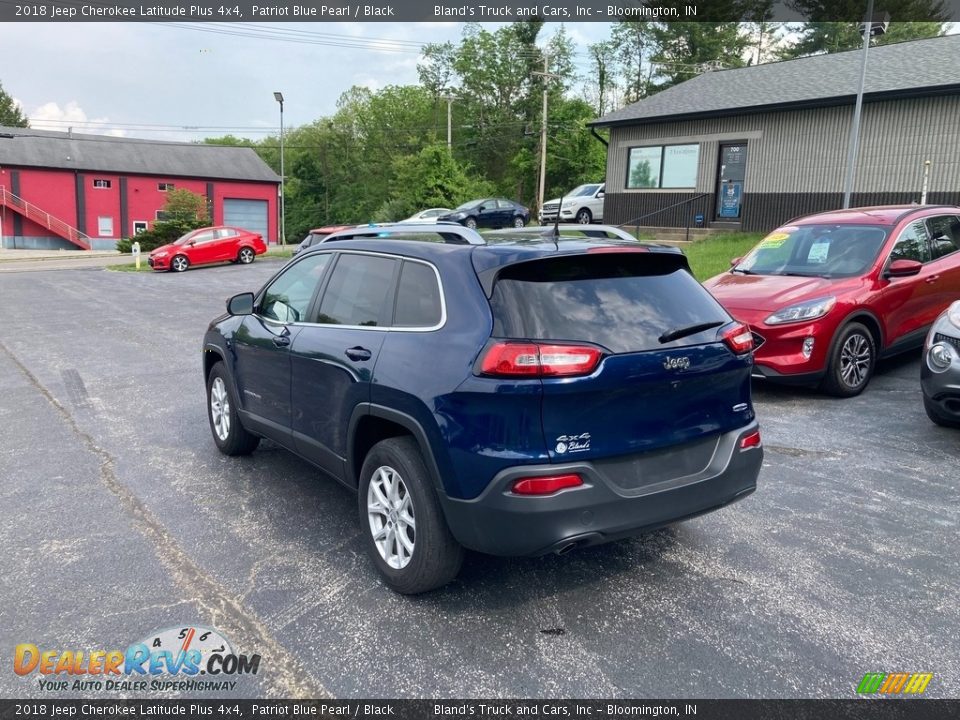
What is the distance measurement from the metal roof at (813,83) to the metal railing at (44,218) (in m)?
37.2

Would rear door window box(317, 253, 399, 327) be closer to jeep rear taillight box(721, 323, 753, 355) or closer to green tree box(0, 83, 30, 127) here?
jeep rear taillight box(721, 323, 753, 355)

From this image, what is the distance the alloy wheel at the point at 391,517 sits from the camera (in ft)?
11.9

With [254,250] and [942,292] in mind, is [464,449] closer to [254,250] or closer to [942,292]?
[942,292]

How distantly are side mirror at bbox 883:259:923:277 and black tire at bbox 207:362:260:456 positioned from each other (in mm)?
6282

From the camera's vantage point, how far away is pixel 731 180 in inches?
881

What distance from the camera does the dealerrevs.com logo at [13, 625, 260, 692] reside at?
3014 mm

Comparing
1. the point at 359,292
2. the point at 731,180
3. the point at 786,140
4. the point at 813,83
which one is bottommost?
the point at 359,292

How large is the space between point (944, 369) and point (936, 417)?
0.56 meters

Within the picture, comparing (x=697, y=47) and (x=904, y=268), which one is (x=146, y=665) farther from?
(x=697, y=47)

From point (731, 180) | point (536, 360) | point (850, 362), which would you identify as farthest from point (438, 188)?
point (536, 360)

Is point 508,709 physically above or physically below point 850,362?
below

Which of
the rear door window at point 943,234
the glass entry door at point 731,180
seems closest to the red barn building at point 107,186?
the glass entry door at point 731,180

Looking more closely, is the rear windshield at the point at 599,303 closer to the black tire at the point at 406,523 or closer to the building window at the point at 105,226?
the black tire at the point at 406,523

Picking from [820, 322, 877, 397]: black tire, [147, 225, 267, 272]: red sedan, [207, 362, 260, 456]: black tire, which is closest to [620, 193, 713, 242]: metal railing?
[820, 322, 877, 397]: black tire
